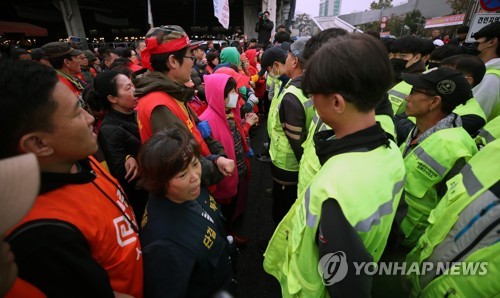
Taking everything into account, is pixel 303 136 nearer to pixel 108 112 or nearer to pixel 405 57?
pixel 108 112

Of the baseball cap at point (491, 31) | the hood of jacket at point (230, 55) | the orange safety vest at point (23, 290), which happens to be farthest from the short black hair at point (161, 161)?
the baseball cap at point (491, 31)

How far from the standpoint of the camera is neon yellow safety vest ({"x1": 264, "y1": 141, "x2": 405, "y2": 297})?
0.96m

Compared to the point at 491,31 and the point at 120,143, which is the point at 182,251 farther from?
the point at 491,31

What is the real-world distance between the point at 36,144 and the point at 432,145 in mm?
2148

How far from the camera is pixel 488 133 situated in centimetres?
206

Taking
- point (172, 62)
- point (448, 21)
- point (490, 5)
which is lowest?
point (172, 62)

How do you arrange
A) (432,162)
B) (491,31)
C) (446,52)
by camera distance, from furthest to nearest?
(446,52)
(491,31)
(432,162)

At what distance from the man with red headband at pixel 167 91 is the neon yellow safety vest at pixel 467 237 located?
1.43m

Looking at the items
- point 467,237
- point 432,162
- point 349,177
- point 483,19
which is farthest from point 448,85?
point 483,19

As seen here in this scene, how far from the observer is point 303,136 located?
2477mm

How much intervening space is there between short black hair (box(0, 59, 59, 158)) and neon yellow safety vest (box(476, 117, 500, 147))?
288 cm

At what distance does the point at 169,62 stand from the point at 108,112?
0.84 meters

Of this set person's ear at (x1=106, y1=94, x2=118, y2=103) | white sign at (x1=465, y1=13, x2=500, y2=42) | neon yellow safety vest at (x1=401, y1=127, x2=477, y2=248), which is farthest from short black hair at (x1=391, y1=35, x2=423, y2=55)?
person's ear at (x1=106, y1=94, x2=118, y2=103)

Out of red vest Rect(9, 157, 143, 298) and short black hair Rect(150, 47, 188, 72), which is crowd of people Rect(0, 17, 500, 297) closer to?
red vest Rect(9, 157, 143, 298)
